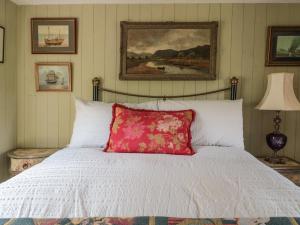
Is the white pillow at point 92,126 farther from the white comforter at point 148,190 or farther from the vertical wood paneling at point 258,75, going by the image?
the vertical wood paneling at point 258,75

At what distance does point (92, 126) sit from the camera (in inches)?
87.3

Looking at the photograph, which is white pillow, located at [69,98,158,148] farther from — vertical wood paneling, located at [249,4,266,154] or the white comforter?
vertical wood paneling, located at [249,4,266,154]

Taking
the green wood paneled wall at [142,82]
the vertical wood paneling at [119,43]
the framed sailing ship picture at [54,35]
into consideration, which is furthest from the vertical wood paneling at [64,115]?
the vertical wood paneling at [119,43]

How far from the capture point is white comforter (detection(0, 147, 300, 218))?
1.06 metres

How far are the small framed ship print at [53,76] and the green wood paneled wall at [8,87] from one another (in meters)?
0.24

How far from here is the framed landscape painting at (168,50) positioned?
2.54 meters

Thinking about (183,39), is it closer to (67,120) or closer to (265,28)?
(265,28)

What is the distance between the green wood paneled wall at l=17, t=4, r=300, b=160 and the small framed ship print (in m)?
0.06

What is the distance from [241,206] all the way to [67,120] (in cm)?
205

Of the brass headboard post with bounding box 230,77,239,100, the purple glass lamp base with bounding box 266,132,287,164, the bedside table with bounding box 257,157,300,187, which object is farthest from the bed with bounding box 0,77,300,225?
the brass headboard post with bounding box 230,77,239,100

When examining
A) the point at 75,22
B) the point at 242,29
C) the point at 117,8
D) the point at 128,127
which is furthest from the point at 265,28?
the point at 75,22

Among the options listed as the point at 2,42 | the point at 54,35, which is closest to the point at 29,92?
the point at 2,42

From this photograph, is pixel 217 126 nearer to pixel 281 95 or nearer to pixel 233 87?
pixel 233 87

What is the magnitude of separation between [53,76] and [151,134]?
1.31 meters
